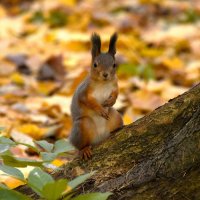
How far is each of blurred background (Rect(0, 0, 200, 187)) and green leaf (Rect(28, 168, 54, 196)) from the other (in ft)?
3.72

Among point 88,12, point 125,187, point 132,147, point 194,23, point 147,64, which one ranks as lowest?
point 125,187

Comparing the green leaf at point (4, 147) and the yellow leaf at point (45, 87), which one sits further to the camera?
the yellow leaf at point (45, 87)

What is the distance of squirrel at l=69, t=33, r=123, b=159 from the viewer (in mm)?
3018

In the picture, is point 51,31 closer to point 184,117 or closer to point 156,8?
point 156,8

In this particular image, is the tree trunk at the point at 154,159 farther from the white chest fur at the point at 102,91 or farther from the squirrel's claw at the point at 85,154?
the white chest fur at the point at 102,91

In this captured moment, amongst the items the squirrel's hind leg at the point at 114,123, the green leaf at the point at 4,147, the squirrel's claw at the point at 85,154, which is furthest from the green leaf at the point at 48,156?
the squirrel's hind leg at the point at 114,123

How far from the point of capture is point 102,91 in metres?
3.25

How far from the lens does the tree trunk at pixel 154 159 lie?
226 cm

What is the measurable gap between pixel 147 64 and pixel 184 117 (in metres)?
3.50

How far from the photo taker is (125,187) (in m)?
2.31

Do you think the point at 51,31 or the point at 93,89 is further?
the point at 51,31

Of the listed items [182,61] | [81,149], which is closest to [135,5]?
[182,61]

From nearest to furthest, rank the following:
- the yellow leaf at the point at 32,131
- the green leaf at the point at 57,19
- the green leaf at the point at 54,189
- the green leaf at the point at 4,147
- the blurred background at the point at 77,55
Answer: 1. the green leaf at the point at 54,189
2. the green leaf at the point at 4,147
3. the yellow leaf at the point at 32,131
4. the blurred background at the point at 77,55
5. the green leaf at the point at 57,19

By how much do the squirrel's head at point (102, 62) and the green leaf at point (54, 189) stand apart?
132cm
